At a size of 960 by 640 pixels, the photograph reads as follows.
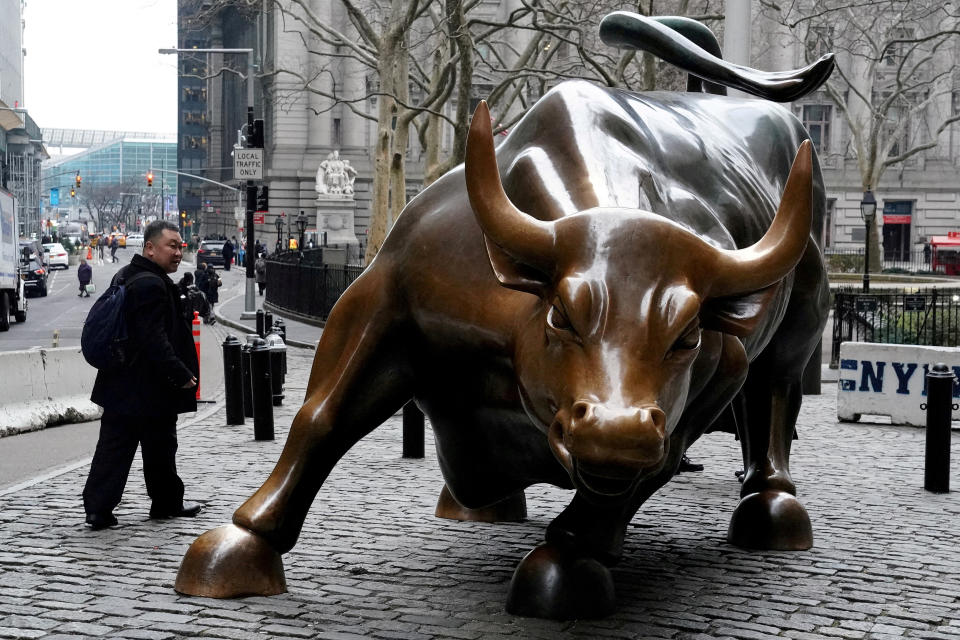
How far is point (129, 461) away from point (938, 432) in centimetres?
560

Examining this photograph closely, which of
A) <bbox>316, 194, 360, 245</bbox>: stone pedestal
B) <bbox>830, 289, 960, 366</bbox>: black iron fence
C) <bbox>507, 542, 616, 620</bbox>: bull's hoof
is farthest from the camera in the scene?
<bbox>316, 194, 360, 245</bbox>: stone pedestal

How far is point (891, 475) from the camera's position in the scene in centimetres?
991

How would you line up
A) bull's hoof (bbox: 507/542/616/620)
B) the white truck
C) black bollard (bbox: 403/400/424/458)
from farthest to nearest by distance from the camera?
the white truck, black bollard (bbox: 403/400/424/458), bull's hoof (bbox: 507/542/616/620)

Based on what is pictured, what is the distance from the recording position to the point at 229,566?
18.2 ft

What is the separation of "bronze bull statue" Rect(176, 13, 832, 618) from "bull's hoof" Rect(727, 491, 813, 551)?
11mm

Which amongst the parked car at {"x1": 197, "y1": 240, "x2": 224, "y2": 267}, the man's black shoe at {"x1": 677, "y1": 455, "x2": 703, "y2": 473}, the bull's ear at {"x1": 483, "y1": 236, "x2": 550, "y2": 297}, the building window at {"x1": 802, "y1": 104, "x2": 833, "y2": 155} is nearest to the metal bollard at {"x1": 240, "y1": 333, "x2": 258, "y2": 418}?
the man's black shoe at {"x1": 677, "y1": 455, "x2": 703, "y2": 473}

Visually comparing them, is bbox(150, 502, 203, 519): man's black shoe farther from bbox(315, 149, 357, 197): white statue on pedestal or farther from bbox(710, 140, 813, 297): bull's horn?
bbox(315, 149, 357, 197): white statue on pedestal

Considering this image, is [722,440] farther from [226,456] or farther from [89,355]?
[89,355]

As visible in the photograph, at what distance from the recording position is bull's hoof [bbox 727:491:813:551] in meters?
7.00

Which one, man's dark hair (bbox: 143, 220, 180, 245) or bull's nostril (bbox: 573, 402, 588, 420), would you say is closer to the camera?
bull's nostril (bbox: 573, 402, 588, 420)

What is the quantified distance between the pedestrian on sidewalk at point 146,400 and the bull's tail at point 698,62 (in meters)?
3.08

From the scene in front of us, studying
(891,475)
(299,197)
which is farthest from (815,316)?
(299,197)

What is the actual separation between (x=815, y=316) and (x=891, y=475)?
10.1 feet

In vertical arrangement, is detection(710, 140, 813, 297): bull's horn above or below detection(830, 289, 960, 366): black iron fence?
above
